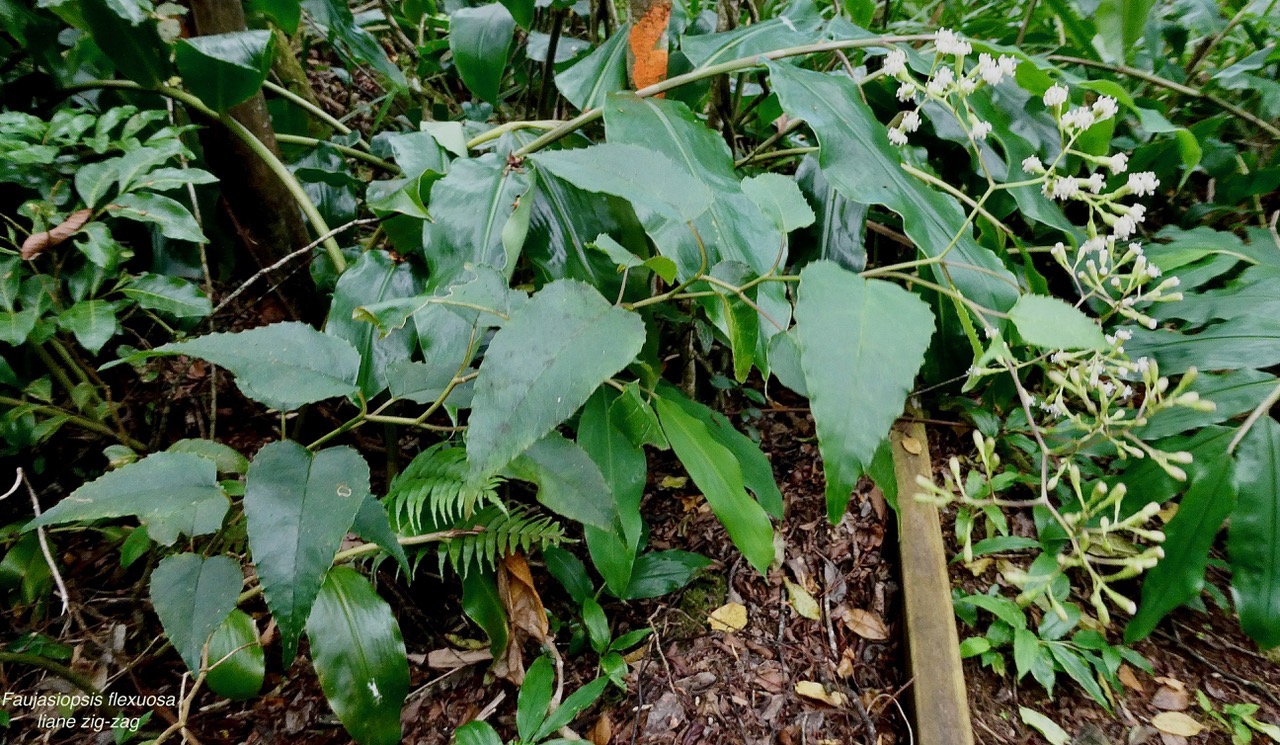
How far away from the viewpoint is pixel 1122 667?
107 cm

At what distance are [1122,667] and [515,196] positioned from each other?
1278mm

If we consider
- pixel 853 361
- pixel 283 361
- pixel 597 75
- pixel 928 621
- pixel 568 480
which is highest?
pixel 597 75

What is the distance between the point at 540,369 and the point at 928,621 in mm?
851

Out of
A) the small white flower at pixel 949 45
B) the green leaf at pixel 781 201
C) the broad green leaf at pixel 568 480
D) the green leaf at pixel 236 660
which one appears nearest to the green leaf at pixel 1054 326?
the green leaf at pixel 781 201

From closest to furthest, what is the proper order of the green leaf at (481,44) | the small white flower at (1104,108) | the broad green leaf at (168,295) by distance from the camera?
the small white flower at (1104,108)
the broad green leaf at (168,295)
the green leaf at (481,44)

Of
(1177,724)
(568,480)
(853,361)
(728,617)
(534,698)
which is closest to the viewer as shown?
(853,361)

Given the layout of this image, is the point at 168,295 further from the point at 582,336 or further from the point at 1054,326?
the point at 1054,326

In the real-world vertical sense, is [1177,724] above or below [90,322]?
below

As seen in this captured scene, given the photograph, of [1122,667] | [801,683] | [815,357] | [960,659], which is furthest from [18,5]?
[1122,667]

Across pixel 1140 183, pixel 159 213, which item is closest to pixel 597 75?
pixel 159 213

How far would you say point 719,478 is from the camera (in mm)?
786

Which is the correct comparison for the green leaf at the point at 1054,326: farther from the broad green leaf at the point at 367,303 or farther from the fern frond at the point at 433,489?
the broad green leaf at the point at 367,303

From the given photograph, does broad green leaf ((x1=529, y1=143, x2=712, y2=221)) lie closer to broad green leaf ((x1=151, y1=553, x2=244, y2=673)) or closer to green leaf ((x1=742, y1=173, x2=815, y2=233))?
green leaf ((x1=742, y1=173, x2=815, y2=233))

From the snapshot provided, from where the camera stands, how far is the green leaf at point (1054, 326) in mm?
475
